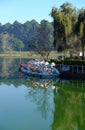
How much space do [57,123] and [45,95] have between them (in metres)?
10.6

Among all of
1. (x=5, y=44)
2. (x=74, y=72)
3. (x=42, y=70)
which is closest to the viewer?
(x=74, y=72)

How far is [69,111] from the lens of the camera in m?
21.5

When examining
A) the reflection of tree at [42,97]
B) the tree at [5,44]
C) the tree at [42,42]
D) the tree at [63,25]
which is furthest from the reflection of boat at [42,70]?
the tree at [5,44]

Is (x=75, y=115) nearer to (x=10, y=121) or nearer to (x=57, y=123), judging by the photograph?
(x=57, y=123)

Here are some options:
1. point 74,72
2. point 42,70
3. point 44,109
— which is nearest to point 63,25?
point 42,70

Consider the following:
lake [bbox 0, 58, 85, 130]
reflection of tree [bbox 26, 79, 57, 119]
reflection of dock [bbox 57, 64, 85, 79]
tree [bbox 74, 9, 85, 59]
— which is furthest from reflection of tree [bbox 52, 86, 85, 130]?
tree [bbox 74, 9, 85, 59]

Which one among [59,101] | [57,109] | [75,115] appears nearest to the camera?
[75,115]

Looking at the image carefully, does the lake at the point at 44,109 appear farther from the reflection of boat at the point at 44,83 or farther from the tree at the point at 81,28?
the tree at the point at 81,28

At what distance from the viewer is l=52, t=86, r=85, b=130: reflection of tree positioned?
18000 mm

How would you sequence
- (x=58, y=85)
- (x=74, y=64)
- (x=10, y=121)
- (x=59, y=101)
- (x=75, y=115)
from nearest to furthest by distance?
(x=10, y=121), (x=75, y=115), (x=59, y=101), (x=58, y=85), (x=74, y=64)

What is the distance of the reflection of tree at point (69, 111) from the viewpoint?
18000mm

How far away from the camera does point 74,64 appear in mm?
44938

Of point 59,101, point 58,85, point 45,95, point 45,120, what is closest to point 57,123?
point 45,120

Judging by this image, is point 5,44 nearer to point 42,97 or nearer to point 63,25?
point 63,25
